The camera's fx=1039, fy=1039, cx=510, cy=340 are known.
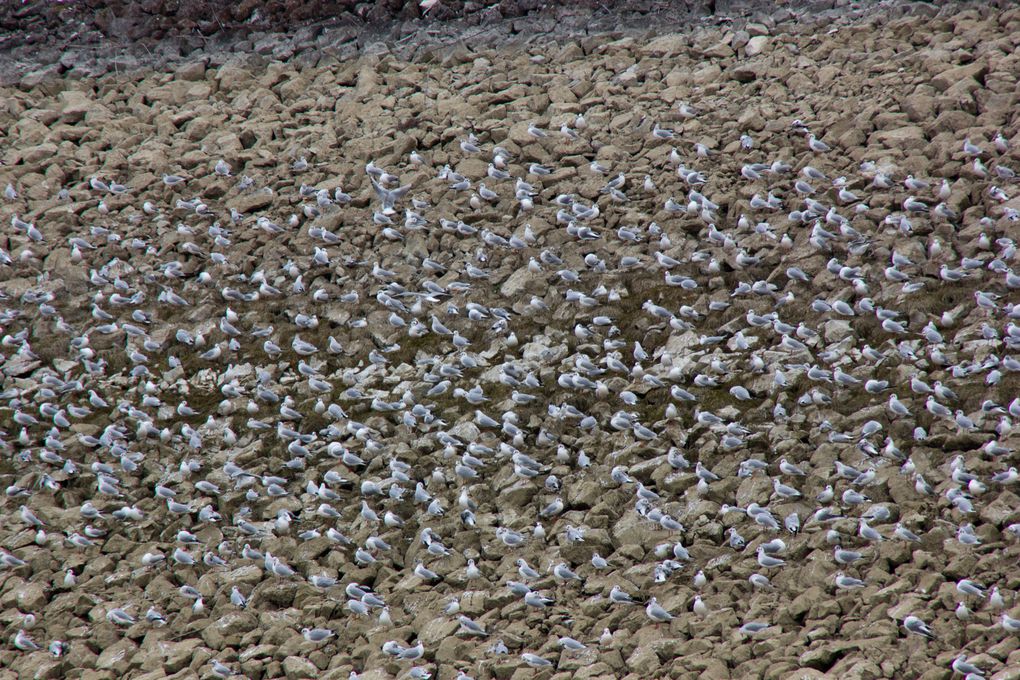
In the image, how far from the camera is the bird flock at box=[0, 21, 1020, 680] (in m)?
11.4

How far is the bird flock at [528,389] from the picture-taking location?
11.4 metres

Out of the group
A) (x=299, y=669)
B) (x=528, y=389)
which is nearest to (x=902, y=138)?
(x=528, y=389)

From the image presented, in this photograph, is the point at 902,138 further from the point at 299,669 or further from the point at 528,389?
the point at 299,669

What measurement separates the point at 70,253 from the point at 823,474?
13.0 m

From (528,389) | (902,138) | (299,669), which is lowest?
(299,669)

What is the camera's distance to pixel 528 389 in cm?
1412

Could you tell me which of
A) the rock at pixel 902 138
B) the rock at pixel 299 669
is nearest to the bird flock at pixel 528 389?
the rock at pixel 299 669

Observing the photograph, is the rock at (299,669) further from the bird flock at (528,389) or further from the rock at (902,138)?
the rock at (902,138)

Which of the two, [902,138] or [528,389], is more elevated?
[902,138]

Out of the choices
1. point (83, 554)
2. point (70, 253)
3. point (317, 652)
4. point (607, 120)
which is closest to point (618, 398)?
point (317, 652)

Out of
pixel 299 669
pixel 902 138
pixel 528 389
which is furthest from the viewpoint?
pixel 902 138

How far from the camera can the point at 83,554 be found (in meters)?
13.6

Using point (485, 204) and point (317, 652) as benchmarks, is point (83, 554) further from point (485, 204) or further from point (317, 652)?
point (485, 204)

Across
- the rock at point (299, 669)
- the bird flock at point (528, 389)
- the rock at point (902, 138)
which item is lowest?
the rock at point (299, 669)
